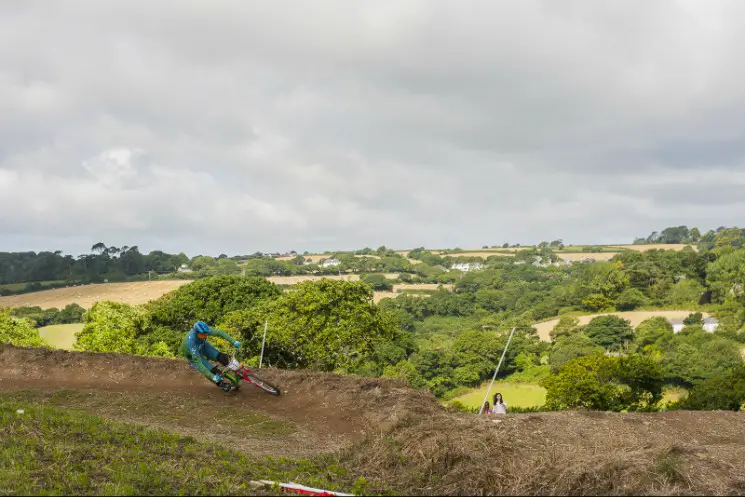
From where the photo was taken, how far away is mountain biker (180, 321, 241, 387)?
1352 cm

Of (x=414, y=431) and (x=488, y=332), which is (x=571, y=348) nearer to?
(x=488, y=332)

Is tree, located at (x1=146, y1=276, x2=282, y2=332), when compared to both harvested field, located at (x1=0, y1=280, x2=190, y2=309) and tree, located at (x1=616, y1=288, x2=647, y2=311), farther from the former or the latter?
tree, located at (x1=616, y1=288, x2=647, y2=311)

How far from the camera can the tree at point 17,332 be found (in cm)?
3131

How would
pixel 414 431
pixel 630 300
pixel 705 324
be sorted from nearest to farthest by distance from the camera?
pixel 414 431 < pixel 705 324 < pixel 630 300

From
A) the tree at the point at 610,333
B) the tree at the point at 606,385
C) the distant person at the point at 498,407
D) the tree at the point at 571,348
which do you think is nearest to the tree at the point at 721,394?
the tree at the point at 606,385

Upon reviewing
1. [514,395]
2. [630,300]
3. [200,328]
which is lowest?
[514,395]

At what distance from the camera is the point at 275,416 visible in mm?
13055

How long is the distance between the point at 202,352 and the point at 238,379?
1.06 metres

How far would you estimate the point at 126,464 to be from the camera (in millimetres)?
8141

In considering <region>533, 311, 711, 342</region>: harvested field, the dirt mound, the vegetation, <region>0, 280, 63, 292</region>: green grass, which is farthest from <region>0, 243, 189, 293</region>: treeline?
the dirt mound

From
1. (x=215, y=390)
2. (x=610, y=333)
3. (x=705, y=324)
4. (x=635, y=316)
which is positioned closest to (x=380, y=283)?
(x=635, y=316)

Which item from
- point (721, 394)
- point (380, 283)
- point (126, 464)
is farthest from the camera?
point (380, 283)

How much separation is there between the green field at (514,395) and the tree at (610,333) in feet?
81.4

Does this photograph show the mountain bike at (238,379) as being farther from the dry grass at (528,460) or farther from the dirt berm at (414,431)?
the dry grass at (528,460)
